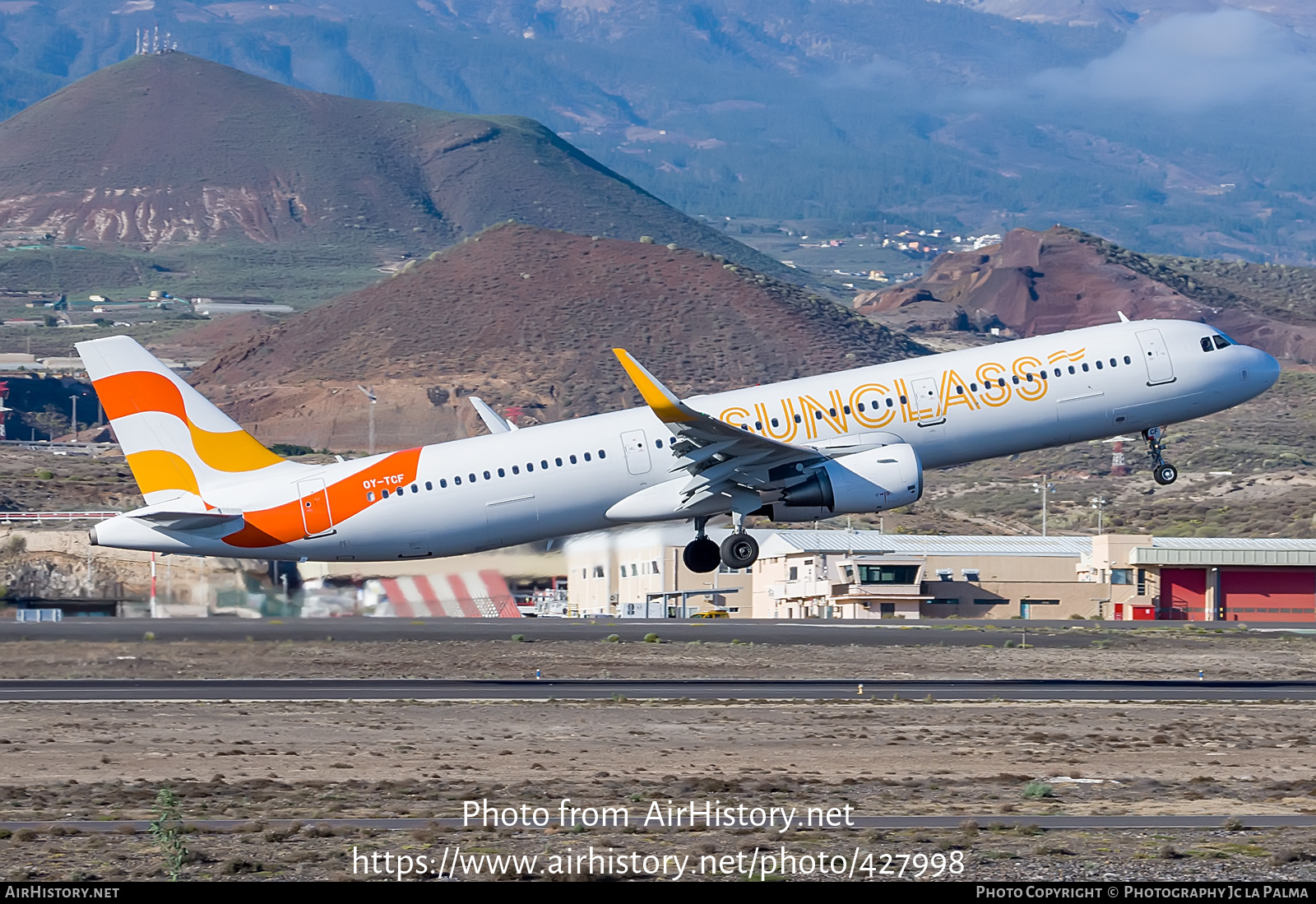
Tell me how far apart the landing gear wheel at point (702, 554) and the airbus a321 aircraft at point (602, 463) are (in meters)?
1.03

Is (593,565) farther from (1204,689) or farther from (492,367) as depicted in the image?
(492,367)

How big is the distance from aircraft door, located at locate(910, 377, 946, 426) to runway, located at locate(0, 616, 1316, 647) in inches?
690

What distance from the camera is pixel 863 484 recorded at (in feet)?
148

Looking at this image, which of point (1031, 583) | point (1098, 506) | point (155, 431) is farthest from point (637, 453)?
point (1098, 506)

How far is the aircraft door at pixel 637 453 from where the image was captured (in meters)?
45.7

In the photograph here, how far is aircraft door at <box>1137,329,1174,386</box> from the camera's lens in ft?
155

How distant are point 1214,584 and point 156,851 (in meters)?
76.8

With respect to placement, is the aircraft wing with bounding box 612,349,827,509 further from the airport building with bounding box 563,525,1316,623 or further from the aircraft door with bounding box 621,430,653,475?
the airport building with bounding box 563,525,1316,623

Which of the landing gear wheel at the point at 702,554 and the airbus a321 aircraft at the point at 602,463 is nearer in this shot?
the airbus a321 aircraft at the point at 602,463

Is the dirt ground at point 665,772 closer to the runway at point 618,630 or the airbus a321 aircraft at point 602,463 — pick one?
the airbus a321 aircraft at point 602,463

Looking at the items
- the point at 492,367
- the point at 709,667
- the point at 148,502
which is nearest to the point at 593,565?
the point at 709,667

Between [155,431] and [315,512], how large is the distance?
15.8 ft

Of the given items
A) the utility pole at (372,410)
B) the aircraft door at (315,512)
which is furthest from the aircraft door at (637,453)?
the utility pole at (372,410)

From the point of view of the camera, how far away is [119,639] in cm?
5538
